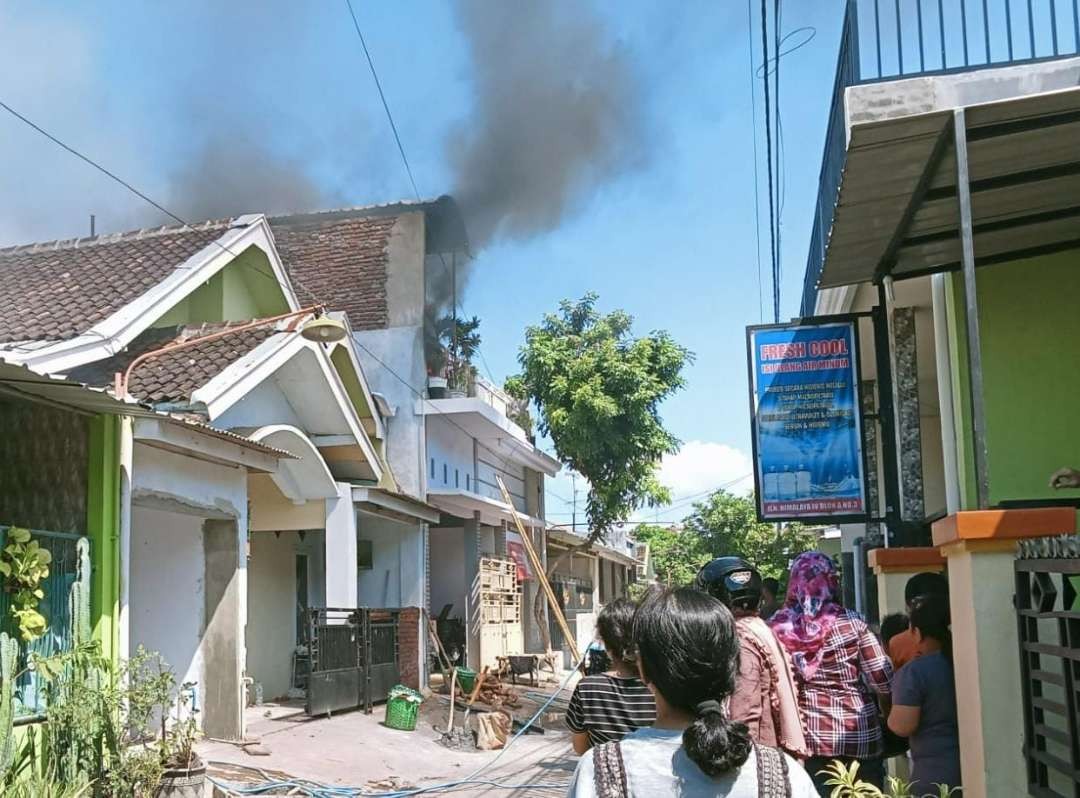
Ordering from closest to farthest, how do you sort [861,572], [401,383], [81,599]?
[81,599] → [861,572] → [401,383]

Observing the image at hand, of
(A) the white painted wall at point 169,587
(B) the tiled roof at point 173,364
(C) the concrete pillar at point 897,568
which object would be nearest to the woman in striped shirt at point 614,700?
(C) the concrete pillar at point 897,568

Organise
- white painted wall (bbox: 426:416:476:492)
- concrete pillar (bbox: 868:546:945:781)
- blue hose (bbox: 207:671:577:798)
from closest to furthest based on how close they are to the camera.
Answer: concrete pillar (bbox: 868:546:945:781), blue hose (bbox: 207:671:577:798), white painted wall (bbox: 426:416:476:492)

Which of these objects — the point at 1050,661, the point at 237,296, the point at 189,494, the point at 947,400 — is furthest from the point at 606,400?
the point at 1050,661

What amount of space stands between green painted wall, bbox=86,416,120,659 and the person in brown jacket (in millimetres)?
5779

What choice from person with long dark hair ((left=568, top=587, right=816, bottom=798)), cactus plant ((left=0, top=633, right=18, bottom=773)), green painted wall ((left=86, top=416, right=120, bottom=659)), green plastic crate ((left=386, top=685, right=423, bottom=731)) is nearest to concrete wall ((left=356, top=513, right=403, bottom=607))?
green plastic crate ((left=386, top=685, right=423, bottom=731))

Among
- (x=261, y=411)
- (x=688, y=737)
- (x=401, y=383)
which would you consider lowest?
(x=688, y=737)

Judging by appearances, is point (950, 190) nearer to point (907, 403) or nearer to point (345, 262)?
point (907, 403)

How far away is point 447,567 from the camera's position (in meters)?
24.0

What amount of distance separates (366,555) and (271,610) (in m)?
2.90

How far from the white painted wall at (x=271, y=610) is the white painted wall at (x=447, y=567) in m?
6.49

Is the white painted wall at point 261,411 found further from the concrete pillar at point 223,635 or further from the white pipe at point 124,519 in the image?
the white pipe at point 124,519

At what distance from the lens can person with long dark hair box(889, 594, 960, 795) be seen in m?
4.70

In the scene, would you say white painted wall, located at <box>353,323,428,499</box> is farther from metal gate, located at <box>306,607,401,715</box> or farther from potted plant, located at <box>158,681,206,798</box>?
potted plant, located at <box>158,681,206,798</box>

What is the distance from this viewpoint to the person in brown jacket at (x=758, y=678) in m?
4.15
